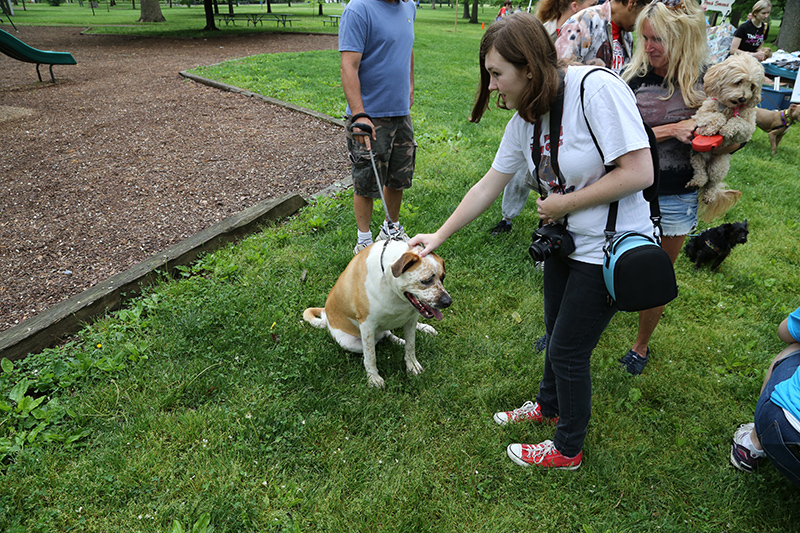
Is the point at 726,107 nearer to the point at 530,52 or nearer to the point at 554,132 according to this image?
the point at 554,132

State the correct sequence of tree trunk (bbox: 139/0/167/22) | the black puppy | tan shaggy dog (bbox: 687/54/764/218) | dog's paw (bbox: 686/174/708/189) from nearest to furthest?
tan shaggy dog (bbox: 687/54/764/218), dog's paw (bbox: 686/174/708/189), the black puppy, tree trunk (bbox: 139/0/167/22)

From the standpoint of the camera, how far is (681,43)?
8.93ft

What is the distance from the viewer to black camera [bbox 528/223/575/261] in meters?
2.02

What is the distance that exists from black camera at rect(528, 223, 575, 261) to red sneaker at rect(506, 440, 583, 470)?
1.23 meters

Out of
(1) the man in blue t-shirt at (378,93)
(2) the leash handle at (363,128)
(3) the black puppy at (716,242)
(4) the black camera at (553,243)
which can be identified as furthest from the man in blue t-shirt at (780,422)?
(2) the leash handle at (363,128)

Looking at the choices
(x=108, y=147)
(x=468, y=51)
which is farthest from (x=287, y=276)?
(x=468, y=51)

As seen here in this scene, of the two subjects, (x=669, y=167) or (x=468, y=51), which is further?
(x=468, y=51)

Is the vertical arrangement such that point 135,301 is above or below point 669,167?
below

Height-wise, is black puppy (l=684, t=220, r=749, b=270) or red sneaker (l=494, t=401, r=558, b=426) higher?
black puppy (l=684, t=220, r=749, b=270)

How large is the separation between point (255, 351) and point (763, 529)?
3.21 m

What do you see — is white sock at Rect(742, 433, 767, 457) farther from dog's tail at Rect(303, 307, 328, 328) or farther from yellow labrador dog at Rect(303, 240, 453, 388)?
dog's tail at Rect(303, 307, 328, 328)

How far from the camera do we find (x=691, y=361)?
354 centimetres

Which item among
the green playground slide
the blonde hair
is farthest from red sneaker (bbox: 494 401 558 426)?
the green playground slide

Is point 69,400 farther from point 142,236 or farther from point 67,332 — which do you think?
point 142,236
